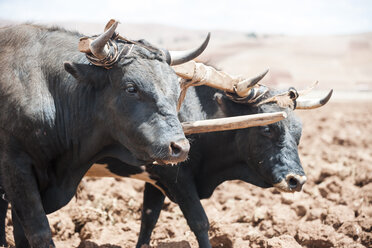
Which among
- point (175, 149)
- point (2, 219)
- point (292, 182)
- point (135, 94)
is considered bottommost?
point (2, 219)

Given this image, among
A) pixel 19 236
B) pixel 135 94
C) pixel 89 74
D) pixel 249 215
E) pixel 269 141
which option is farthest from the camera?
pixel 249 215

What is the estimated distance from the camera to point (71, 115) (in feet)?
15.1

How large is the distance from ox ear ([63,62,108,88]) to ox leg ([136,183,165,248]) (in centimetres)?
224

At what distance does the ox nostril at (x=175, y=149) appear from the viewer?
4.06 m

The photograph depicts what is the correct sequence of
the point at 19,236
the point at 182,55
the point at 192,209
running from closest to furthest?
the point at 182,55, the point at 19,236, the point at 192,209

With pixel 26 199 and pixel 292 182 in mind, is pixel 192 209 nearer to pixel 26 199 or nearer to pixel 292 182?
pixel 292 182

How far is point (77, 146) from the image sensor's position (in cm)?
460

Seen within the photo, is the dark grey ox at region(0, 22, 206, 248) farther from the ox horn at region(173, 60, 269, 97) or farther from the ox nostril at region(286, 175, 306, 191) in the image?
the ox nostril at region(286, 175, 306, 191)

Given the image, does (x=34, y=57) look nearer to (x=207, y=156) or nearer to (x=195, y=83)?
(x=195, y=83)

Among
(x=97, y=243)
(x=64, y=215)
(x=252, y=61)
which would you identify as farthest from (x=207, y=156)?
(x=252, y=61)

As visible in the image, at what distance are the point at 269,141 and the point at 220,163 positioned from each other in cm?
66

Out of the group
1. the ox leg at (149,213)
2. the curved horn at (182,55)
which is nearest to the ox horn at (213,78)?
the curved horn at (182,55)

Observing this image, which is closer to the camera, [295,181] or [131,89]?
[131,89]

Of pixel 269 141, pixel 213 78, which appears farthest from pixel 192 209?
pixel 213 78
